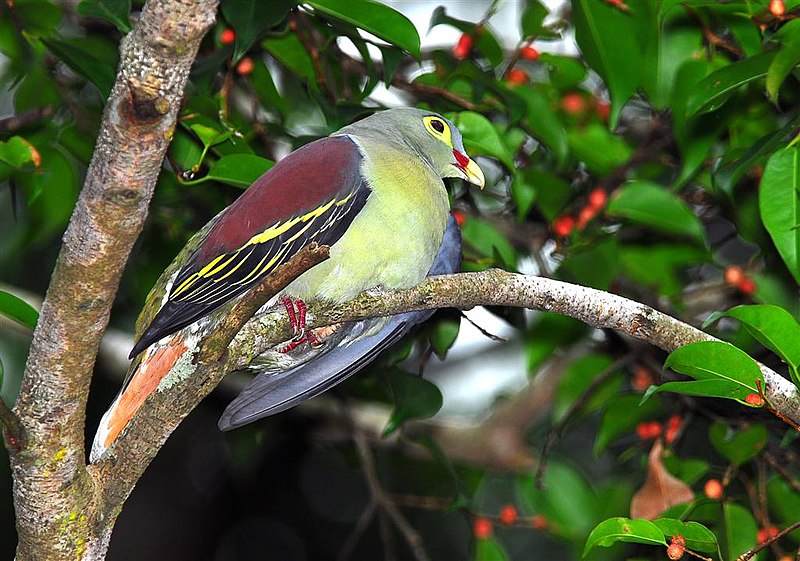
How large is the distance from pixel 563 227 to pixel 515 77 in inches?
22.1

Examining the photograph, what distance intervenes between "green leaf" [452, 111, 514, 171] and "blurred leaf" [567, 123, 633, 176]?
32.8 inches

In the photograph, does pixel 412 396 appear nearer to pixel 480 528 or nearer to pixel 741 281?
pixel 480 528

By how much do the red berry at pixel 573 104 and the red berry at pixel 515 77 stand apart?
311 millimetres

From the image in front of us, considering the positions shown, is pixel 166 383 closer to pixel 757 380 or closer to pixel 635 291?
pixel 757 380

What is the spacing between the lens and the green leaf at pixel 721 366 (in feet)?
6.10

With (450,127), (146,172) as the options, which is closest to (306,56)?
(450,127)

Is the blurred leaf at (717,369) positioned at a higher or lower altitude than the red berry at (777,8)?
lower

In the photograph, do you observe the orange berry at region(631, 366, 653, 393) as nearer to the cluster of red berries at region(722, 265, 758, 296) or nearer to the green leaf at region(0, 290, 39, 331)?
the cluster of red berries at region(722, 265, 758, 296)

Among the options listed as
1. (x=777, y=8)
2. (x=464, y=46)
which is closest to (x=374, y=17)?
Result: (x=464, y=46)

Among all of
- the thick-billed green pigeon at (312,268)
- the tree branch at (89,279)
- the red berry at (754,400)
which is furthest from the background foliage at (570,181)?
the tree branch at (89,279)

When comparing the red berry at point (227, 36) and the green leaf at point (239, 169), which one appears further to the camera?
the red berry at point (227, 36)

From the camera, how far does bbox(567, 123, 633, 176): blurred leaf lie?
3596 millimetres

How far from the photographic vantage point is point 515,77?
3465 millimetres

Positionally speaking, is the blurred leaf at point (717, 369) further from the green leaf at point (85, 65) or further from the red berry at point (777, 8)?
the green leaf at point (85, 65)
